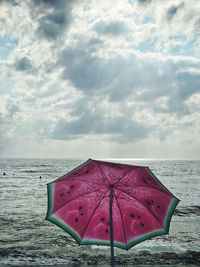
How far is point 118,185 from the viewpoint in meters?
3.75

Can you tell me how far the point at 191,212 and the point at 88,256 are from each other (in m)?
12.2

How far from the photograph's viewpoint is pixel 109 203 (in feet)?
12.6

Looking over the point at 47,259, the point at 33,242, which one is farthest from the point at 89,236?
the point at 33,242

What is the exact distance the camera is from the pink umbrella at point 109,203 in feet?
12.4

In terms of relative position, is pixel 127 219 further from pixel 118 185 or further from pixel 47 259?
pixel 47 259

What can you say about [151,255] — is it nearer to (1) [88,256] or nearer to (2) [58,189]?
(1) [88,256]

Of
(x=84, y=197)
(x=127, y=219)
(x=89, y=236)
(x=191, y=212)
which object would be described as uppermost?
(x=84, y=197)

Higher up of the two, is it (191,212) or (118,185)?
(118,185)

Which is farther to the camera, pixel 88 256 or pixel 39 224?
pixel 39 224

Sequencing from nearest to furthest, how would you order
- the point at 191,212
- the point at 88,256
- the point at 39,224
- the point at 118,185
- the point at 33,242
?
the point at 118,185 < the point at 88,256 < the point at 33,242 < the point at 39,224 < the point at 191,212

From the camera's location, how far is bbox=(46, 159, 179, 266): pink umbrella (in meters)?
3.77

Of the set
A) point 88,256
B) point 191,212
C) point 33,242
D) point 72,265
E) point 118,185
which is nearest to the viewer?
point 118,185

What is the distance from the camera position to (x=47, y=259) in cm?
887

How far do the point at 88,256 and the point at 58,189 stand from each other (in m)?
6.52
